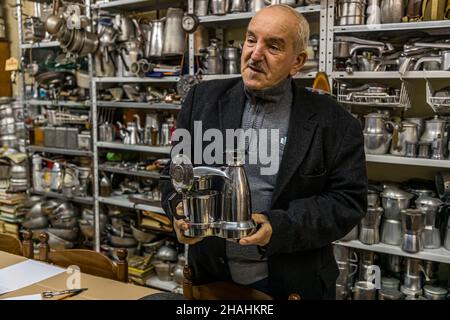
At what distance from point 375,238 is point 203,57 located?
1384mm

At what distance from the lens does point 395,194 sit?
6.61 ft

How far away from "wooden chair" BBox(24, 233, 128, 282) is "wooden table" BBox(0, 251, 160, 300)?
7 centimetres

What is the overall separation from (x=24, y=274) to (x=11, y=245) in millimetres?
411

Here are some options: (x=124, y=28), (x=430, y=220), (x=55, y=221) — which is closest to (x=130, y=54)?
(x=124, y=28)

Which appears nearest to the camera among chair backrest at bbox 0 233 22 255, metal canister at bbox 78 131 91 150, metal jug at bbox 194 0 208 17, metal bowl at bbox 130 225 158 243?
chair backrest at bbox 0 233 22 255

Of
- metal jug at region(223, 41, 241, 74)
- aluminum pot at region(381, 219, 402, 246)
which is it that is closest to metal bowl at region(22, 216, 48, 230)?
metal jug at region(223, 41, 241, 74)

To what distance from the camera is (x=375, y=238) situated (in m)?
2.07

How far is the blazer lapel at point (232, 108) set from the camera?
4.43 feet

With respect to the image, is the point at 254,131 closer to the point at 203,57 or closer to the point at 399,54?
the point at 399,54

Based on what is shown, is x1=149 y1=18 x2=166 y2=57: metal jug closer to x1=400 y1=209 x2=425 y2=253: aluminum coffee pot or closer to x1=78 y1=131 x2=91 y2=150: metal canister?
x1=78 y1=131 x2=91 y2=150: metal canister

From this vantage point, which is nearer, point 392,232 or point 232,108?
point 232,108

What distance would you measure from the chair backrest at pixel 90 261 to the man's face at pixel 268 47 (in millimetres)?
741

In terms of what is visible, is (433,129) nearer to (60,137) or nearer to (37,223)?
(60,137)

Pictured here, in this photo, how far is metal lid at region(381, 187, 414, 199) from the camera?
2008 mm
